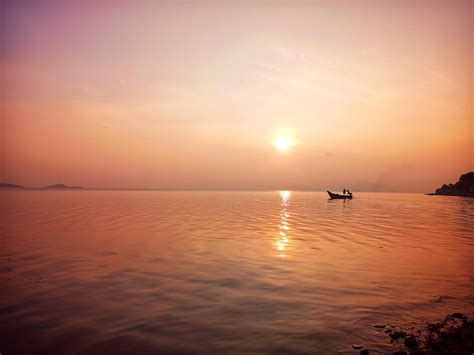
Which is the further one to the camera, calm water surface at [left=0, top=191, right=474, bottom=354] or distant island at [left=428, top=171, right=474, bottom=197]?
distant island at [left=428, top=171, right=474, bottom=197]

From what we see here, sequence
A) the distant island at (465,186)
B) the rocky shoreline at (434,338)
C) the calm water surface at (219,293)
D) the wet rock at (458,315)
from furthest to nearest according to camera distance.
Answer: the distant island at (465,186) → the wet rock at (458,315) → the calm water surface at (219,293) → the rocky shoreline at (434,338)

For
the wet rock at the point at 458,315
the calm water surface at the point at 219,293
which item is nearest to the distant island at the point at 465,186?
the calm water surface at the point at 219,293

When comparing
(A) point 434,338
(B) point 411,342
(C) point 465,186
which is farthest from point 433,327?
(C) point 465,186

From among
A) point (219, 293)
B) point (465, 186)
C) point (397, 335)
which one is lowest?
point (219, 293)

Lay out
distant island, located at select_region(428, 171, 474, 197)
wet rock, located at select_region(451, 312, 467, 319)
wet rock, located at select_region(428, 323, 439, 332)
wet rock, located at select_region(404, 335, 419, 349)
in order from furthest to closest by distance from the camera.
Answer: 1. distant island, located at select_region(428, 171, 474, 197)
2. wet rock, located at select_region(451, 312, 467, 319)
3. wet rock, located at select_region(428, 323, 439, 332)
4. wet rock, located at select_region(404, 335, 419, 349)

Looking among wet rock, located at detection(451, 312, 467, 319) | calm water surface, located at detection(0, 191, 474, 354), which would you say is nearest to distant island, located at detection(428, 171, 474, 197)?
calm water surface, located at detection(0, 191, 474, 354)

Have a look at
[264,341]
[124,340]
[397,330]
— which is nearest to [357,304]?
[397,330]

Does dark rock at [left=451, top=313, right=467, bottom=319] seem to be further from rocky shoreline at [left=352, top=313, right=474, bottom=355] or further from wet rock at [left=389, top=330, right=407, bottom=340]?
wet rock at [left=389, top=330, right=407, bottom=340]

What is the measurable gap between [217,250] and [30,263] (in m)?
11.6

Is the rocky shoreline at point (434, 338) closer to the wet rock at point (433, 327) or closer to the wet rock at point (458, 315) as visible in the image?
the wet rock at point (433, 327)

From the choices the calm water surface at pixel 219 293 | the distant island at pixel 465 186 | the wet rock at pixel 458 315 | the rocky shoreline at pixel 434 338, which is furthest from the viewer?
the distant island at pixel 465 186

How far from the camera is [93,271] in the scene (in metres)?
15.3

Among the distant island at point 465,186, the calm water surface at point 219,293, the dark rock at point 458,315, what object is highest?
the distant island at point 465,186

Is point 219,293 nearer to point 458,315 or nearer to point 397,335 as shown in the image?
point 397,335
